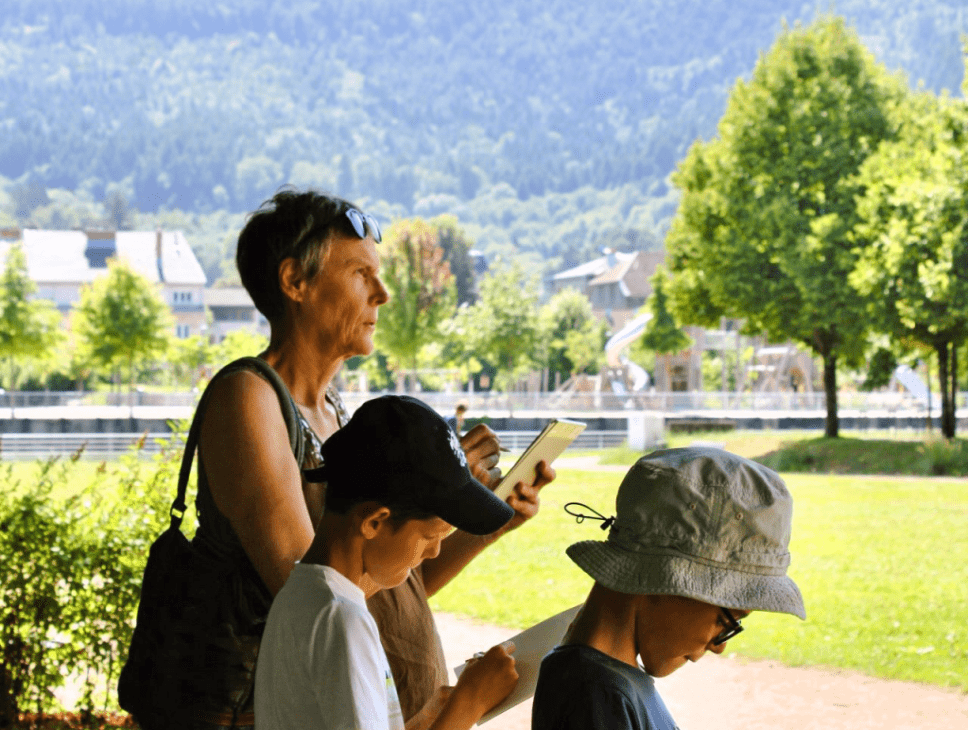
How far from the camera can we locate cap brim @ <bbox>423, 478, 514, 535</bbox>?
35.7 inches

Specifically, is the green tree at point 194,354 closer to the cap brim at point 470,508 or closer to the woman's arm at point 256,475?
the woman's arm at point 256,475

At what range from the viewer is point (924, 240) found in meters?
11.0

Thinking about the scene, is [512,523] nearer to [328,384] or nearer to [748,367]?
[328,384]

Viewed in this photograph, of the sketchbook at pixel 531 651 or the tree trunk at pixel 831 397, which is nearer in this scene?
the sketchbook at pixel 531 651

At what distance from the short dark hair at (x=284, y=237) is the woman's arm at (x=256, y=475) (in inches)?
6.2

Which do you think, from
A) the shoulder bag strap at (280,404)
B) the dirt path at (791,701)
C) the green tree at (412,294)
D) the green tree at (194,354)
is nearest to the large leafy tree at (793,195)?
the green tree at (412,294)

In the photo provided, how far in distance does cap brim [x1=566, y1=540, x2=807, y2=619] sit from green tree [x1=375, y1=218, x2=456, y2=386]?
21789 mm

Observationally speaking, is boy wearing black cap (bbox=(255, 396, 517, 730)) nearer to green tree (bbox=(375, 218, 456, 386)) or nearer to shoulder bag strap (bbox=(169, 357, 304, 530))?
shoulder bag strap (bbox=(169, 357, 304, 530))

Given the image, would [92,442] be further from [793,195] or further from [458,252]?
[458,252]

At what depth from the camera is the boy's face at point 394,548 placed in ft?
2.98

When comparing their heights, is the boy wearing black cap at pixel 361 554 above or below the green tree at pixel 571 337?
below

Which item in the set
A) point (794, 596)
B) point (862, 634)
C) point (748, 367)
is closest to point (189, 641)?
point (794, 596)

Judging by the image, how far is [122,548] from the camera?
10.0 feet

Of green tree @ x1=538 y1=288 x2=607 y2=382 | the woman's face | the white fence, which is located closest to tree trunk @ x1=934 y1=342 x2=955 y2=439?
the white fence
